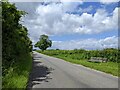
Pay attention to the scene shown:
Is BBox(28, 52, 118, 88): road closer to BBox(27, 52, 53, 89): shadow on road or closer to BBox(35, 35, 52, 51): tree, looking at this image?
BBox(27, 52, 53, 89): shadow on road

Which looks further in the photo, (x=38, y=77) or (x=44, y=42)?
(x=44, y=42)

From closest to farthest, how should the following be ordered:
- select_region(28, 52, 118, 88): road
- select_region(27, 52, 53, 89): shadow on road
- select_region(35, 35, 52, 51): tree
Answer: select_region(28, 52, 118, 88): road
select_region(27, 52, 53, 89): shadow on road
select_region(35, 35, 52, 51): tree

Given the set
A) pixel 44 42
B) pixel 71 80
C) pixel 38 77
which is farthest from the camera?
pixel 44 42

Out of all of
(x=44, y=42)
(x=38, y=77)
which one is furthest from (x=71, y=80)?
(x=44, y=42)

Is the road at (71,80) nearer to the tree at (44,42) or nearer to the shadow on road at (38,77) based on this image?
the shadow on road at (38,77)

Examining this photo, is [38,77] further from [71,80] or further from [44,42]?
[44,42]

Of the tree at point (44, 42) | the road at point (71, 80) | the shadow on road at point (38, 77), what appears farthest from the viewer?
the tree at point (44, 42)

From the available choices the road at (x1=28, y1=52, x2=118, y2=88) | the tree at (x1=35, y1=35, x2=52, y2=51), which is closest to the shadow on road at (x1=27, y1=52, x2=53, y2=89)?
the road at (x1=28, y1=52, x2=118, y2=88)

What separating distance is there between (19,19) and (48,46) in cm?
9764

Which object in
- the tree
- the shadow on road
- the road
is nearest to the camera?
the road

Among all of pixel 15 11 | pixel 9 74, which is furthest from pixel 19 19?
pixel 9 74

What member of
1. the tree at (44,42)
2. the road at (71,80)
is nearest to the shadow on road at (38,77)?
the road at (71,80)

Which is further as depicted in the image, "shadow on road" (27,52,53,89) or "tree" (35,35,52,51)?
"tree" (35,35,52,51)

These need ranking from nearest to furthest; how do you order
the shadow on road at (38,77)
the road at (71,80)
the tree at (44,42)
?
the road at (71,80) → the shadow on road at (38,77) → the tree at (44,42)
